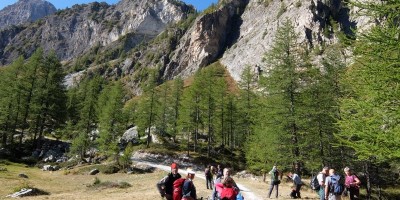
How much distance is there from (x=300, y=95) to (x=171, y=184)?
1867 centimetres

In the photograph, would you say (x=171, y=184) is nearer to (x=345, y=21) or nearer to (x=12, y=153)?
(x=12, y=153)

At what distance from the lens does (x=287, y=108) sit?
24969mm

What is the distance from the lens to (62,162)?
141 ft

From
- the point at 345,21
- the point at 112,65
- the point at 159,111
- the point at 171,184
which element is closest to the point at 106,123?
the point at 159,111

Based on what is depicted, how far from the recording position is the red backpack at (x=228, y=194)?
8028 mm

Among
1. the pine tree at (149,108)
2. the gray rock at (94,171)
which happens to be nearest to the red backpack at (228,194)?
the gray rock at (94,171)

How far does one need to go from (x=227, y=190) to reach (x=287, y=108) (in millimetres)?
17889

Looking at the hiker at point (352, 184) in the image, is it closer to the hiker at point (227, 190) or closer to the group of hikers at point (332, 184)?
the group of hikers at point (332, 184)

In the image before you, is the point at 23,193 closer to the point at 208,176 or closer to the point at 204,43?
the point at 208,176

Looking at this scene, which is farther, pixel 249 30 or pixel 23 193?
pixel 249 30

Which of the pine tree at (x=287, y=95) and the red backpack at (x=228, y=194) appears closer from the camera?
the red backpack at (x=228, y=194)

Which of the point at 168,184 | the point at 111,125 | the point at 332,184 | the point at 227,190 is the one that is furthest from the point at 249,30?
the point at 227,190

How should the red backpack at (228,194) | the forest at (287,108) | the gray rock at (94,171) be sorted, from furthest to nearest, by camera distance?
the gray rock at (94,171) < the forest at (287,108) < the red backpack at (228,194)

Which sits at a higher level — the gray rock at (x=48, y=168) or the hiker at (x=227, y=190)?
the hiker at (x=227, y=190)
